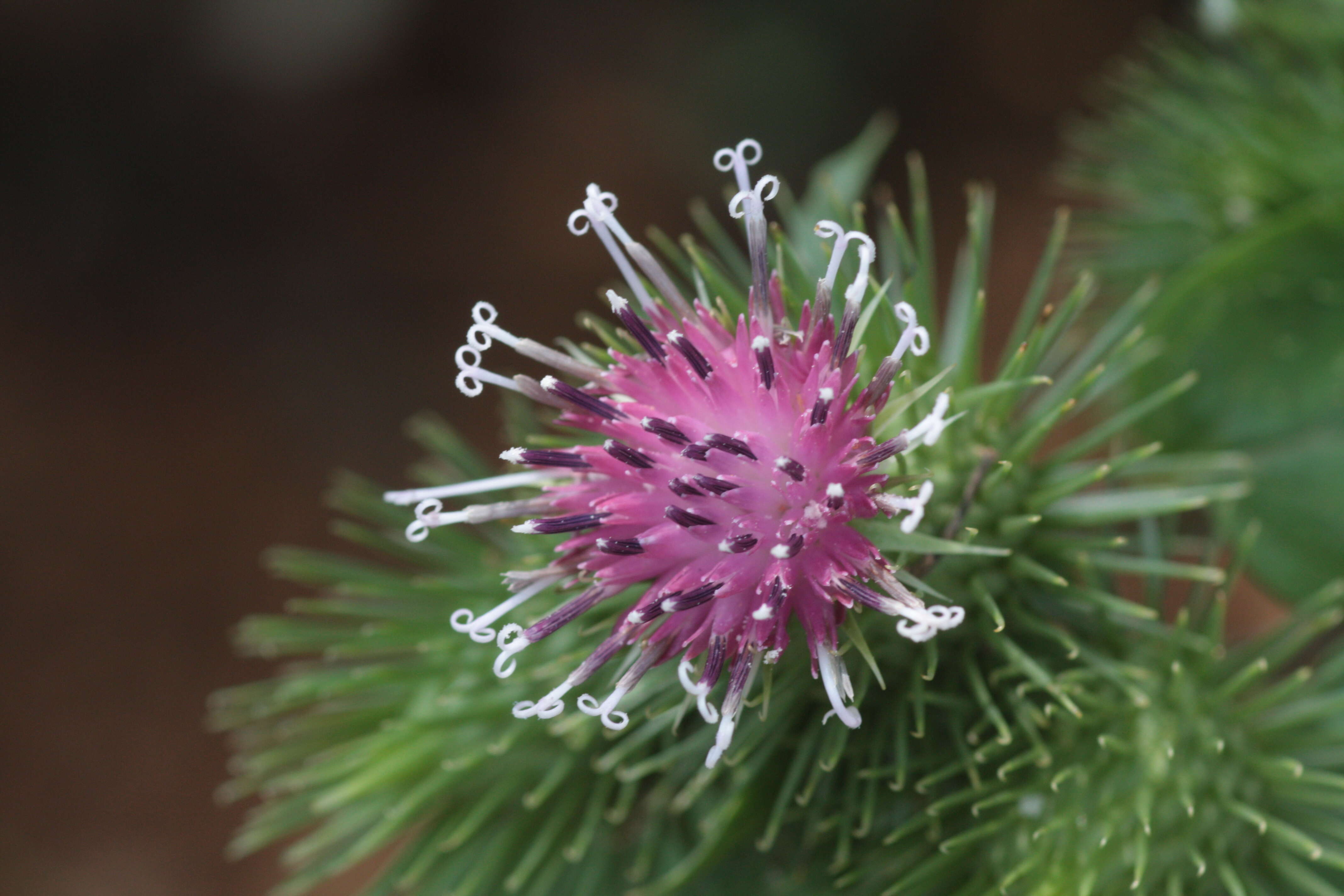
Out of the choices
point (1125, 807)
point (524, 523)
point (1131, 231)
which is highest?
point (524, 523)

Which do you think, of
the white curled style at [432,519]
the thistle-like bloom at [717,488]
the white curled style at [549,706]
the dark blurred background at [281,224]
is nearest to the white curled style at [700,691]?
the thistle-like bloom at [717,488]

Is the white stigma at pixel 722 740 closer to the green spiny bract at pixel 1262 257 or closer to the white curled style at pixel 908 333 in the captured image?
the white curled style at pixel 908 333

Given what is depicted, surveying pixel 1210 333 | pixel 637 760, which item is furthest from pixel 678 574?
pixel 1210 333

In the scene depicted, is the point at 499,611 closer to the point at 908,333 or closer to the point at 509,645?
the point at 509,645

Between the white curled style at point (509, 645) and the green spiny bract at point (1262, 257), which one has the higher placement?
the white curled style at point (509, 645)

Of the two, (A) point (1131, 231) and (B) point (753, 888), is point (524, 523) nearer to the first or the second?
(B) point (753, 888)

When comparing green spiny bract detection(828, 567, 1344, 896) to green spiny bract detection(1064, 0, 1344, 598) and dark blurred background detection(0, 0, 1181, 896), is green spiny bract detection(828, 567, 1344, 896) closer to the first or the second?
green spiny bract detection(1064, 0, 1344, 598)
